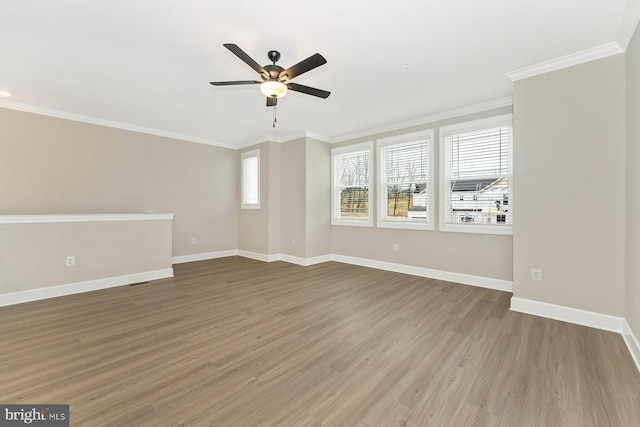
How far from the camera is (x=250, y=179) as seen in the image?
640cm

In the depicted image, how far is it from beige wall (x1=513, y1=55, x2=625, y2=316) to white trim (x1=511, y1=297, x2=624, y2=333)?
0.05m

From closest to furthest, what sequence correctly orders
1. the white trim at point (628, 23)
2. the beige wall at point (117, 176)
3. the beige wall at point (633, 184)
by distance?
the white trim at point (628, 23) → the beige wall at point (633, 184) → the beige wall at point (117, 176)

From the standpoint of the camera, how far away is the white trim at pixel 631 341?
2029 mm

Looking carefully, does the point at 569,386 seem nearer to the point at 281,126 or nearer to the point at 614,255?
the point at 614,255

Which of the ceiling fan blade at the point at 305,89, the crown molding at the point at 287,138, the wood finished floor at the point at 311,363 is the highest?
the crown molding at the point at 287,138

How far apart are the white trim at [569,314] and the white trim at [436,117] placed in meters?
2.67

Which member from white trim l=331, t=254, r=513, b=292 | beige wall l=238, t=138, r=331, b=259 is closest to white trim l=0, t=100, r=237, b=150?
beige wall l=238, t=138, r=331, b=259

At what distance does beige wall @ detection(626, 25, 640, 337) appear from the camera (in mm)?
2141

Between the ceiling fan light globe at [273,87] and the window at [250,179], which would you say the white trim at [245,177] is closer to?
the window at [250,179]

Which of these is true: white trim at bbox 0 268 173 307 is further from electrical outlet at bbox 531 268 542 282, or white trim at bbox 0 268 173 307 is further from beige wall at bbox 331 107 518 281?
electrical outlet at bbox 531 268 542 282

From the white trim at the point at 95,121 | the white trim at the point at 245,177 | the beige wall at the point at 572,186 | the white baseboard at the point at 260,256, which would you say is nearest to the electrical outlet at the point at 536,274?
the beige wall at the point at 572,186

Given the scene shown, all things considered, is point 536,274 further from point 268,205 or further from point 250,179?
point 250,179

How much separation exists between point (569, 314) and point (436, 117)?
3.14m

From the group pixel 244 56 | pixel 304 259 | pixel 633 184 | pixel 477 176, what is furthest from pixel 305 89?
pixel 304 259
